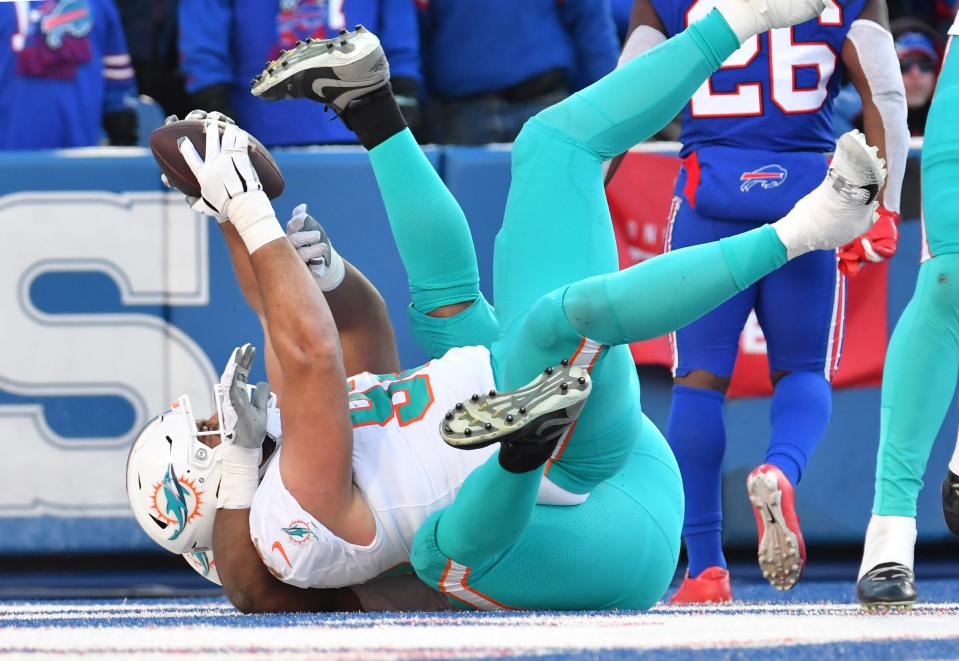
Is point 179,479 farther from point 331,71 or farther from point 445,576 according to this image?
point 331,71

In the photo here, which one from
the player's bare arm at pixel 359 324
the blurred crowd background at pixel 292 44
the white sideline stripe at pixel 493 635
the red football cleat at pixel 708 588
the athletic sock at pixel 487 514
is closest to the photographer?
Result: the white sideline stripe at pixel 493 635

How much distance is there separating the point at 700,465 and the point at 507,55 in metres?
1.95

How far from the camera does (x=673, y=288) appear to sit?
8.61ft

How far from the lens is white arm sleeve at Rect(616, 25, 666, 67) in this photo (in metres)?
4.03

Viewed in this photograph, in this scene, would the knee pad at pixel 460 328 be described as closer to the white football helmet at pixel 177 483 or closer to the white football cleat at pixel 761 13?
the white football helmet at pixel 177 483

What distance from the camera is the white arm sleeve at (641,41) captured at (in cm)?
403

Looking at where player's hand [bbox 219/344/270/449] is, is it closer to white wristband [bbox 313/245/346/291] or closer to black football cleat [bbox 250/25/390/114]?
white wristband [bbox 313/245/346/291]

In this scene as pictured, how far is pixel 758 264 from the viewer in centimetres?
262

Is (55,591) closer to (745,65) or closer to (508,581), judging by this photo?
(508,581)

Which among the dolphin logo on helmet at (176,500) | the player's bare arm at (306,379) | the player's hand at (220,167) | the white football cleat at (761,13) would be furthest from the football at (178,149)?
the white football cleat at (761,13)

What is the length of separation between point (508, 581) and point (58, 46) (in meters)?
3.07

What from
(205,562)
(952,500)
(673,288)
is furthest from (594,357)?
(205,562)

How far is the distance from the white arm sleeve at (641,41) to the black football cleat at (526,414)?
1.66 metres

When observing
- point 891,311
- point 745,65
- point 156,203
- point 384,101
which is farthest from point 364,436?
point 891,311
